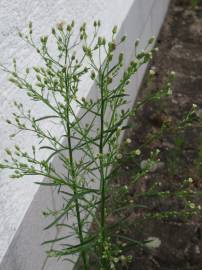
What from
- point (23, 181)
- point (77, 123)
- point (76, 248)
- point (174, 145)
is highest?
point (174, 145)

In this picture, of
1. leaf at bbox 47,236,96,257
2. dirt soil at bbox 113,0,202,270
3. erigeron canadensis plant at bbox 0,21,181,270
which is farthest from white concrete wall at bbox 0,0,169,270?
dirt soil at bbox 113,0,202,270

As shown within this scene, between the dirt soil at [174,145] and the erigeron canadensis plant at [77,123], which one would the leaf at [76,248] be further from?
the dirt soil at [174,145]

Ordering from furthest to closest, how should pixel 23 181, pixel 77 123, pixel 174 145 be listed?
pixel 174 145, pixel 23 181, pixel 77 123

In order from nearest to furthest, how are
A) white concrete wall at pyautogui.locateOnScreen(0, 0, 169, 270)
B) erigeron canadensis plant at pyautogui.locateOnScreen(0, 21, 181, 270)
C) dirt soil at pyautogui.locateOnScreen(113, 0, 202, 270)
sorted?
erigeron canadensis plant at pyautogui.locateOnScreen(0, 21, 181, 270) → white concrete wall at pyautogui.locateOnScreen(0, 0, 169, 270) → dirt soil at pyautogui.locateOnScreen(113, 0, 202, 270)

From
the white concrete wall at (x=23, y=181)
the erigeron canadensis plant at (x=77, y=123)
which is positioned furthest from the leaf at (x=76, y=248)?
the white concrete wall at (x=23, y=181)

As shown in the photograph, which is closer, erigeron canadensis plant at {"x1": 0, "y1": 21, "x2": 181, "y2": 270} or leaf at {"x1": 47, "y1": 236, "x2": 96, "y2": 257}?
erigeron canadensis plant at {"x1": 0, "y1": 21, "x2": 181, "y2": 270}

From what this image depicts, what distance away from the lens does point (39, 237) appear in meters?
2.20

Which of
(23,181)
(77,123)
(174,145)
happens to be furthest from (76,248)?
(174,145)

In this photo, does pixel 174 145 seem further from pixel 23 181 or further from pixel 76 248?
pixel 76 248

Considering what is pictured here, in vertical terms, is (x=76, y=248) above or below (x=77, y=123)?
below

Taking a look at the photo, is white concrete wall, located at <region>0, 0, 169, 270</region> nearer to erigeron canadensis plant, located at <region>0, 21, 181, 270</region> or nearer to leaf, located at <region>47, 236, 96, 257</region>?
erigeron canadensis plant, located at <region>0, 21, 181, 270</region>

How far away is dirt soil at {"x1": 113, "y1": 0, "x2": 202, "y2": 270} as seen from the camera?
2883mm

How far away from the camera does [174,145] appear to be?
369cm

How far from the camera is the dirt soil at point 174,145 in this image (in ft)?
9.46
